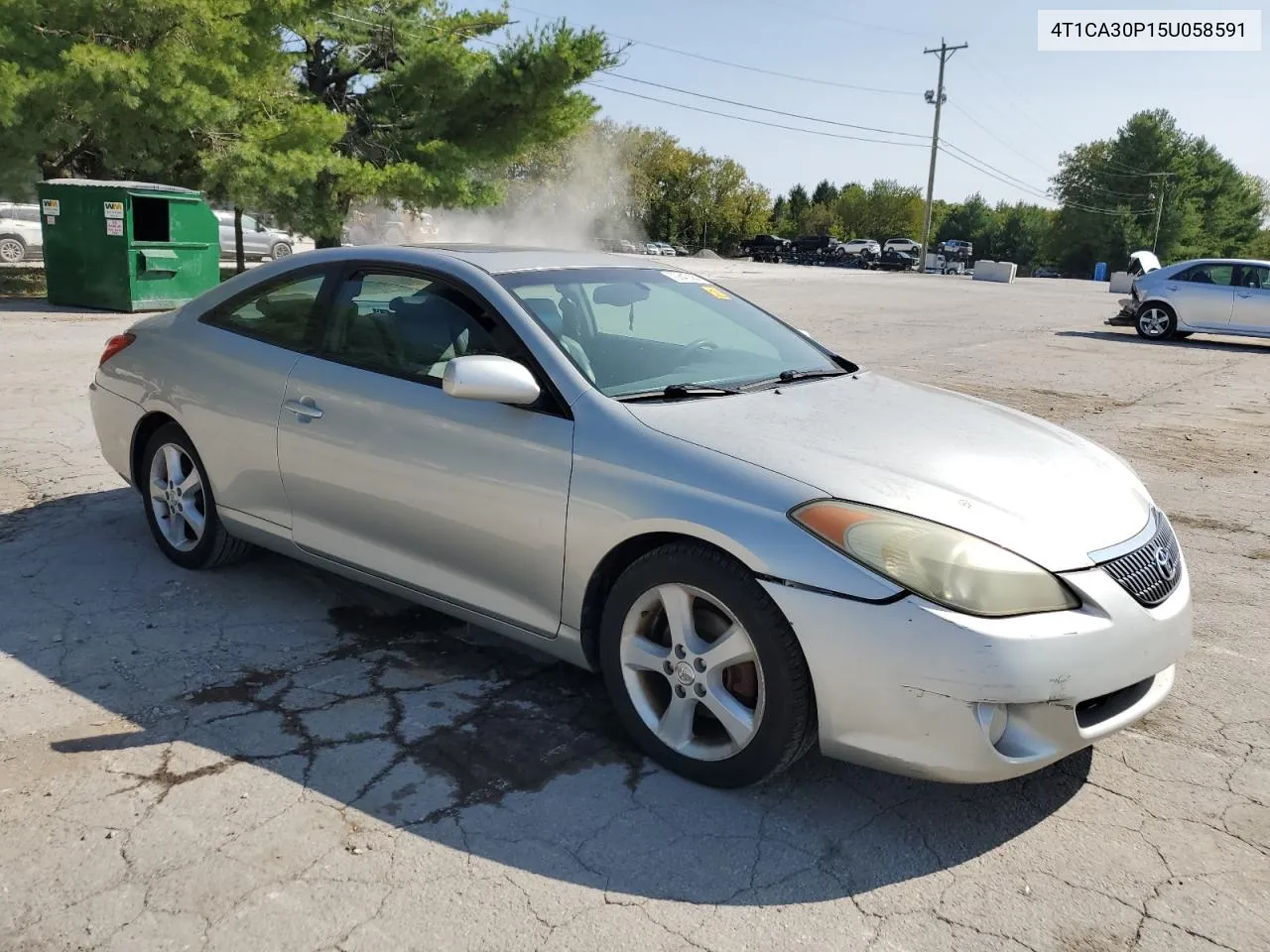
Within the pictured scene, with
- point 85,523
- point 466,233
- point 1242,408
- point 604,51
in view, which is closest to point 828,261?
point 466,233

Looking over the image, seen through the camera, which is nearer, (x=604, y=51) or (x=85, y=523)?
(x=85, y=523)

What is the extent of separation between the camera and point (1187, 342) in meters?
18.0

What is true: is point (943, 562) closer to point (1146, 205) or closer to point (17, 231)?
point (17, 231)

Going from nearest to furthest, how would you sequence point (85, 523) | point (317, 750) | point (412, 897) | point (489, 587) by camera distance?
point (412, 897) < point (317, 750) < point (489, 587) < point (85, 523)

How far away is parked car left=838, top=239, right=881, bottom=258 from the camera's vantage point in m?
66.2

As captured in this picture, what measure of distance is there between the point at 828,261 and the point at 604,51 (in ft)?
161

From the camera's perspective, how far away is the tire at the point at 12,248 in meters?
23.5

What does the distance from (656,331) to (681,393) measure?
0.57 meters

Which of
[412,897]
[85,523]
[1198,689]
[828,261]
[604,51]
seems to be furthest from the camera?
→ [828,261]

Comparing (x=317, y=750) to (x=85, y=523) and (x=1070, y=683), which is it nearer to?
(x=1070, y=683)

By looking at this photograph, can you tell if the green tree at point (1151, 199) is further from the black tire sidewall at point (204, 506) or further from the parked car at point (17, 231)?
the black tire sidewall at point (204, 506)

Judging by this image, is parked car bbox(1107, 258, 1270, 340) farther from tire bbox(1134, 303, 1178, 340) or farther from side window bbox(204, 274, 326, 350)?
side window bbox(204, 274, 326, 350)

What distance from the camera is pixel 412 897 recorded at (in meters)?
2.52

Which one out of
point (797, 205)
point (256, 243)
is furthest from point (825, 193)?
point (256, 243)
